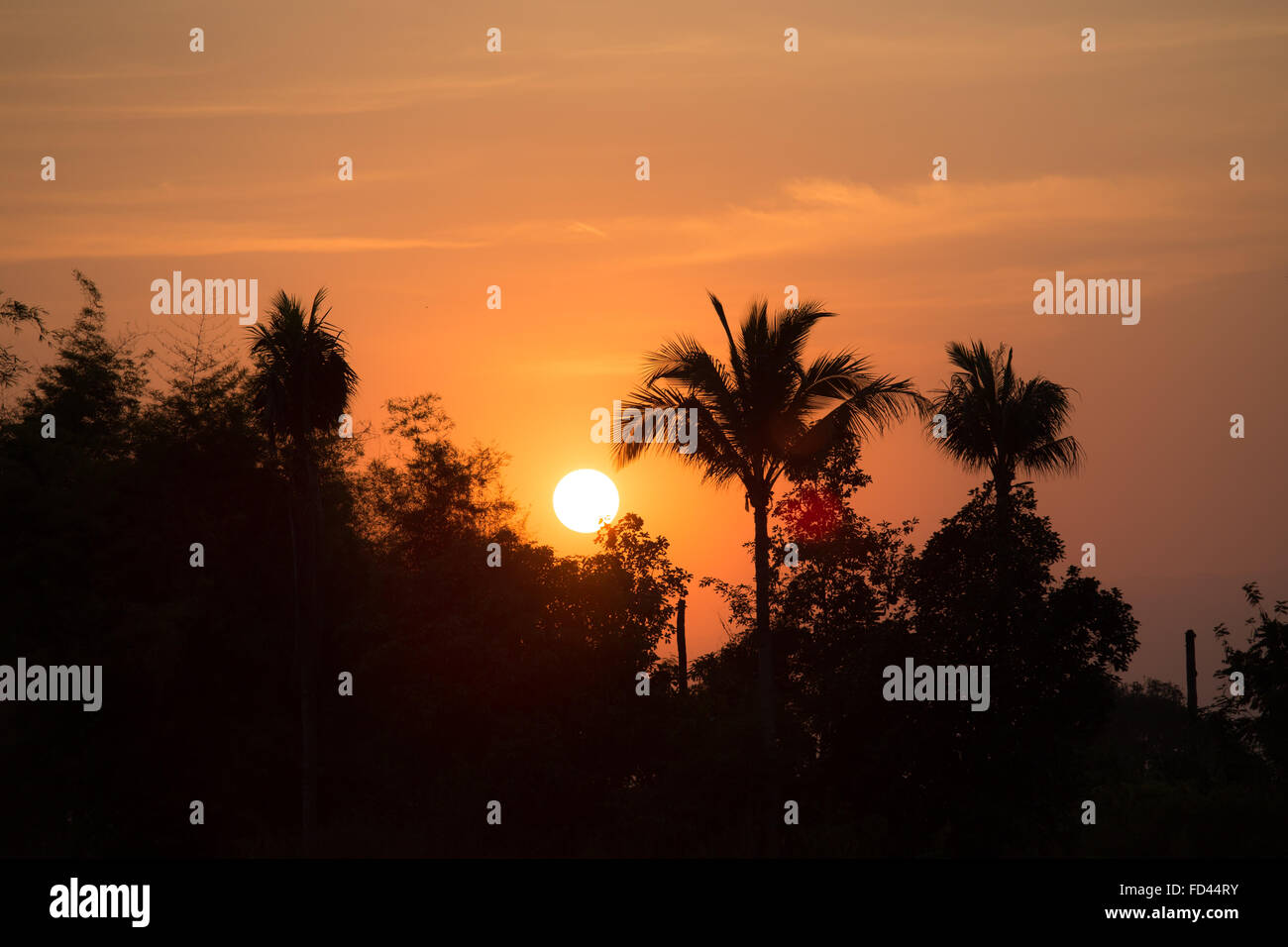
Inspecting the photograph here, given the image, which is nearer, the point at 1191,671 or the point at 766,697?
the point at 766,697

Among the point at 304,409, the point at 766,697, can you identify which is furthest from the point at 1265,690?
the point at 304,409

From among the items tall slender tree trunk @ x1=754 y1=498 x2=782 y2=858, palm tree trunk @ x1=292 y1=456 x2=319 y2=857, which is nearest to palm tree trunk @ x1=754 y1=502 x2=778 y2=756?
tall slender tree trunk @ x1=754 y1=498 x2=782 y2=858

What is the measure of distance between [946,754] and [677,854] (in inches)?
263

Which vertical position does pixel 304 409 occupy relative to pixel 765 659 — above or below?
above

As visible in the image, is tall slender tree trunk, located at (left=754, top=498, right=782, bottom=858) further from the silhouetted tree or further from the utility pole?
the utility pole

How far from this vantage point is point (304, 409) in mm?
38781

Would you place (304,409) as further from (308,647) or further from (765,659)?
(765,659)

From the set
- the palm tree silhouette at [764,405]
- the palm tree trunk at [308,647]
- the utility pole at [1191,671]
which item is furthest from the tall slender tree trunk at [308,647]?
the utility pole at [1191,671]

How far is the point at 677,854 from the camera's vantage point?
1139 inches

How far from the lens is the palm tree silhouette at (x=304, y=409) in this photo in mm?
38062

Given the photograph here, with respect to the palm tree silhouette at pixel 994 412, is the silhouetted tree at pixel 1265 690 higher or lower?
lower

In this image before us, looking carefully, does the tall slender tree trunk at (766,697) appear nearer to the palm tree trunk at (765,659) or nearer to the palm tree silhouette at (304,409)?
the palm tree trunk at (765,659)
